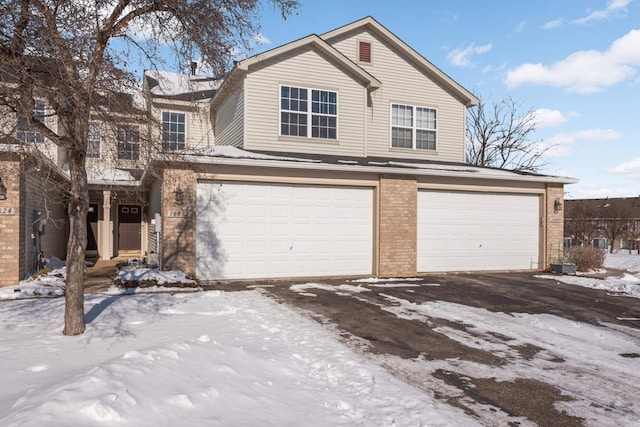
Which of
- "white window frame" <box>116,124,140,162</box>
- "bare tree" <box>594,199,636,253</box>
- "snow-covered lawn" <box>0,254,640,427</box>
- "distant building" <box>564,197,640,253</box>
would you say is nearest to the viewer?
"snow-covered lawn" <box>0,254,640,427</box>

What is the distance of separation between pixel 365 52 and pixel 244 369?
14.5 m

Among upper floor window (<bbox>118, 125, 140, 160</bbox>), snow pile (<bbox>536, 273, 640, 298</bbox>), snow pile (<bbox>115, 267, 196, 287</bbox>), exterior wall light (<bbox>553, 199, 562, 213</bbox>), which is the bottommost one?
snow pile (<bbox>536, 273, 640, 298</bbox>)

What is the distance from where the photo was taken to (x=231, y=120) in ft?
50.5

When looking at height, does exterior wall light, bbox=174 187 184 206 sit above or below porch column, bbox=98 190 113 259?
above

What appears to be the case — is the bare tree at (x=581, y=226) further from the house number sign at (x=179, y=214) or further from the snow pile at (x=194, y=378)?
the snow pile at (x=194, y=378)

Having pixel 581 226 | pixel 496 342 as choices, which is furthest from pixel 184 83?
pixel 581 226

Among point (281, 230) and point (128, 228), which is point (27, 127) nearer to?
point (281, 230)

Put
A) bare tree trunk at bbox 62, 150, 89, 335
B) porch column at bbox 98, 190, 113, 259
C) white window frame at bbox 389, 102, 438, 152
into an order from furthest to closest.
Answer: porch column at bbox 98, 190, 113, 259
white window frame at bbox 389, 102, 438, 152
bare tree trunk at bbox 62, 150, 89, 335

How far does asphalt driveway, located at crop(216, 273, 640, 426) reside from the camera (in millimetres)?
4172

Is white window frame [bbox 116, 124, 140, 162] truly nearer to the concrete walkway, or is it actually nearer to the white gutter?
the white gutter

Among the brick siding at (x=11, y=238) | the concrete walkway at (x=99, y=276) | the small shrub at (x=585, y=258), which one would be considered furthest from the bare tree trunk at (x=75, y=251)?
the small shrub at (x=585, y=258)

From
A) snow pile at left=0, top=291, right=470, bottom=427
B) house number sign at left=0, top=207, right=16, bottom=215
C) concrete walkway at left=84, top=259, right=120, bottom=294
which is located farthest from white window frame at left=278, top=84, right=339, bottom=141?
snow pile at left=0, top=291, right=470, bottom=427

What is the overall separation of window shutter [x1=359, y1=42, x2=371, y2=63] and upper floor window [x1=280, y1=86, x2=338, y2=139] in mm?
2552

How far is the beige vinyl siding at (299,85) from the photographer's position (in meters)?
14.0
